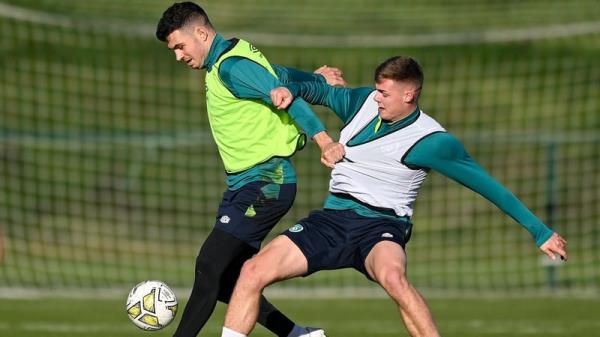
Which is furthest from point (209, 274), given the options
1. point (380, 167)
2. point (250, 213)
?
point (380, 167)

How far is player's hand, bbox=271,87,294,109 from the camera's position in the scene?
7.55 metres

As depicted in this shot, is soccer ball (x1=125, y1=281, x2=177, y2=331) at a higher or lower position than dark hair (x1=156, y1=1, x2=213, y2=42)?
lower

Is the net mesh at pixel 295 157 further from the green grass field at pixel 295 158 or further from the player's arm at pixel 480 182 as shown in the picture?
the player's arm at pixel 480 182

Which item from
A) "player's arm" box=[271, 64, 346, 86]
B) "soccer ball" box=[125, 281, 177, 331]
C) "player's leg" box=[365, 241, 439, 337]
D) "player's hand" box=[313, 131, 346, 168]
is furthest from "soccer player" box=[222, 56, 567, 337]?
"soccer ball" box=[125, 281, 177, 331]

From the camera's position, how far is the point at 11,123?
21188 mm

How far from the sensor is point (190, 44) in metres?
8.02

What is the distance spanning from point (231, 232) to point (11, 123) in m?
13.8

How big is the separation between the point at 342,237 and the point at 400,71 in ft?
3.47

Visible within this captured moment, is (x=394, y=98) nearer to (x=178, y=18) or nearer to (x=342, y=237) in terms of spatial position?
(x=342, y=237)

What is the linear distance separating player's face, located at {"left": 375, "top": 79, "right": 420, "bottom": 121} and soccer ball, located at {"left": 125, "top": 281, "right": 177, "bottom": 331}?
187cm

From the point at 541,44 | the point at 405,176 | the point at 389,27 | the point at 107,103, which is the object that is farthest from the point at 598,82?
the point at 405,176

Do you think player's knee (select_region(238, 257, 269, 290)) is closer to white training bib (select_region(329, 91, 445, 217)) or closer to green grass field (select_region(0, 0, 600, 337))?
white training bib (select_region(329, 91, 445, 217))

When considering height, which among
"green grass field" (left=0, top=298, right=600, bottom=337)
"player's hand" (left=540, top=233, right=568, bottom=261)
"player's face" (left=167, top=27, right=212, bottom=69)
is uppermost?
"player's face" (left=167, top=27, right=212, bottom=69)

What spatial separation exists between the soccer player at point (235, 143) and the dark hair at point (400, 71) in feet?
1.96
